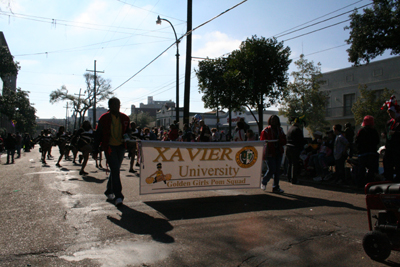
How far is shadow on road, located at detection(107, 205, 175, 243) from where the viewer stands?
3902 millimetres

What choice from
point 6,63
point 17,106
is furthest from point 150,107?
point 6,63

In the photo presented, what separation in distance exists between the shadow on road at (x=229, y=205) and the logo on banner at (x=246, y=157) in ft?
2.17

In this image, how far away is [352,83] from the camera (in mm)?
33875

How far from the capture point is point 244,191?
693cm

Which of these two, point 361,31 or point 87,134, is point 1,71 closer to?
point 87,134

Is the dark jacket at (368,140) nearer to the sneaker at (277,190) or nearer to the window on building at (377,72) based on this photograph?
the sneaker at (277,190)

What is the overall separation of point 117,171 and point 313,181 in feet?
18.5

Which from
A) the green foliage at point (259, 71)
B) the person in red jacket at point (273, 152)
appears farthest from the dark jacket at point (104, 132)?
the green foliage at point (259, 71)

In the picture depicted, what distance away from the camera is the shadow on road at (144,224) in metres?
3.90

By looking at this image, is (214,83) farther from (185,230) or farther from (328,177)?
(185,230)

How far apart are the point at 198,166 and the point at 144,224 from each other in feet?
6.12

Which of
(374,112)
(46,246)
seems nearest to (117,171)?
(46,246)

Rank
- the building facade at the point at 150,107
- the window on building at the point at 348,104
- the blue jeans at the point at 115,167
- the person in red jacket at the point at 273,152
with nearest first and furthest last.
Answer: the blue jeans at the point at 115,167, the person in red jacket at the point at 273,152, the window on building at the point at 348,104, the building facade at the point at 150,107

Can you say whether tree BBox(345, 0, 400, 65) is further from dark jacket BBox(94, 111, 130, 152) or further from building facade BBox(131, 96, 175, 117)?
building facade BBox(131, 96, 175, 117)
